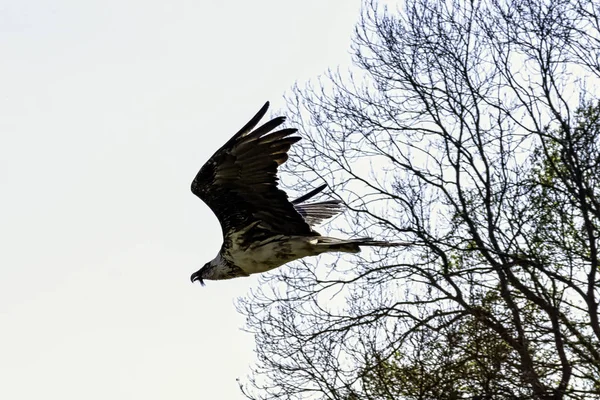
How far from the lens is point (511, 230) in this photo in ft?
52.7

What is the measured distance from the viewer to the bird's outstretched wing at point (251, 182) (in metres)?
11.2

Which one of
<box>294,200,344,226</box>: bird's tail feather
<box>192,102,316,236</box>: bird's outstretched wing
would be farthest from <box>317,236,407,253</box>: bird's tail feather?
<box>294,200,344,226</box>: bird's tail feather

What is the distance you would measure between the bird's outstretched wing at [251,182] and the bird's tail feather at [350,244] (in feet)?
1.01

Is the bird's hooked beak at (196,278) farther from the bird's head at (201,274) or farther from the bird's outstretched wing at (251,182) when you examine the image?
the bird's outstretched wing at (251,182)

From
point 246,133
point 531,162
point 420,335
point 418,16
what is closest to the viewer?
point 246,133

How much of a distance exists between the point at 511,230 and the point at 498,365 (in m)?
2.36

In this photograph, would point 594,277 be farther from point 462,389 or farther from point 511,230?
point 462,389

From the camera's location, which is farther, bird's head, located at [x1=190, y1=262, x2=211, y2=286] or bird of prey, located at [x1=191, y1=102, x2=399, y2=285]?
bird's head, located at [x1=190, y1=262, x2=211, y2=286]

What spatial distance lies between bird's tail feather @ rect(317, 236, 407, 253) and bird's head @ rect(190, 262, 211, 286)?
4.75 feet

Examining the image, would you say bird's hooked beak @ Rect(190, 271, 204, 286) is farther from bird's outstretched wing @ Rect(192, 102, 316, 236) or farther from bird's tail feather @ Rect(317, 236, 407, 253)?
bird's tail feather @ Rect(317, 236, 407, 253)

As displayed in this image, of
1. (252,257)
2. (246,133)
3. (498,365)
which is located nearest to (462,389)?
(498,365)

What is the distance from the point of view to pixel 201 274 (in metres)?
12.8

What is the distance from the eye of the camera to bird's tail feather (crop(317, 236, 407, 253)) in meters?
11.3

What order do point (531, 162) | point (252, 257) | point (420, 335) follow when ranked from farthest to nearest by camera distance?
point (531, 162), point (420, 335), point (252, 257)
